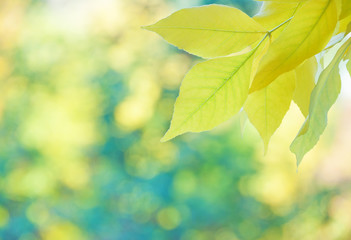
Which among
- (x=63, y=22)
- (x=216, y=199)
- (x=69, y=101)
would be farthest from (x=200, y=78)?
(x=63, y=22)

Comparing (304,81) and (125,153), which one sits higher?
(125,153)

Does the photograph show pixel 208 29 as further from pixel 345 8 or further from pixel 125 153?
pixel 125 153

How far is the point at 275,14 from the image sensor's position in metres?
0.17

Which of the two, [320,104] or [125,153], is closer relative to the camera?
[320,104]

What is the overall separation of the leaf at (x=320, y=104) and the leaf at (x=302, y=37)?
0.01m

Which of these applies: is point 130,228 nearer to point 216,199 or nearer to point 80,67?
point 216,199

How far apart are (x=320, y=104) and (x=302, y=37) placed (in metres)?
0.02

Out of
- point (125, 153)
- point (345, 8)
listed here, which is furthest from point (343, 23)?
point (125, 153)

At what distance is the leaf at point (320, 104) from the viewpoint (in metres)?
0.15

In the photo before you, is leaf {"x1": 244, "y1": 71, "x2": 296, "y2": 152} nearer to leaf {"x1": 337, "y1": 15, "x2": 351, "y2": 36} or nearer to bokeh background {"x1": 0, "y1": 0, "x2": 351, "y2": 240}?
leaf {"x1": 337, "y1": 15, "x2": 351, "y2": 36}

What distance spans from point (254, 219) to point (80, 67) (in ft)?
4.81

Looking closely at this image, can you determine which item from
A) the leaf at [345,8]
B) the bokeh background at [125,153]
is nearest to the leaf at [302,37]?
the leaf at [345,8]

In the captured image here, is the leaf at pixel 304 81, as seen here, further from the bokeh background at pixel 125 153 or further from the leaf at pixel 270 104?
the bokeh background at pixel 125 153

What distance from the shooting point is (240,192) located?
2.98 meters
